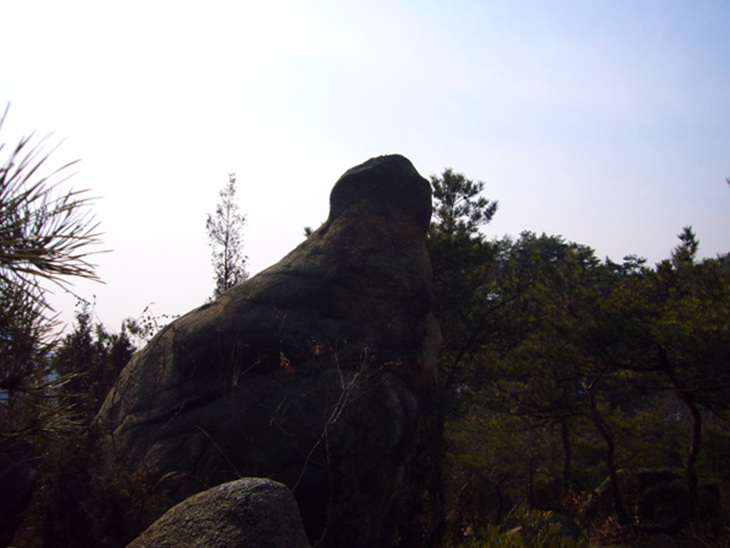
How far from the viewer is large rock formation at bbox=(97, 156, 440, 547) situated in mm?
6762

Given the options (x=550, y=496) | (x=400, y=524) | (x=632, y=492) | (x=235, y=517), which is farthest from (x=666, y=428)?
(x=235, y=517)

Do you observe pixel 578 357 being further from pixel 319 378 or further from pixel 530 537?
pixel 530 537

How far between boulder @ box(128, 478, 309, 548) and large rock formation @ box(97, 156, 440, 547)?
205 cm

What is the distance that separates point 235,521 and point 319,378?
156 inches

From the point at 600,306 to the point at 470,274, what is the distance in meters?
2.67

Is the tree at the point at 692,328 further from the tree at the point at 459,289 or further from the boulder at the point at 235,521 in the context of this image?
the boulder at the point at 235,521

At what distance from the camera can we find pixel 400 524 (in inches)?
311

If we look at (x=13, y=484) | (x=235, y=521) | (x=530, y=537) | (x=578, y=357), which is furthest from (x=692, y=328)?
(x=13, y=484)

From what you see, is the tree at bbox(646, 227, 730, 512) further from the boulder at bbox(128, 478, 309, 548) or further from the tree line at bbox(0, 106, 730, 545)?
the boulder at bbox(128, 478, 309, 548)

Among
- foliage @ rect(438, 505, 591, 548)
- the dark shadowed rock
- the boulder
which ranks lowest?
foliage @ rect(438, 505, 591, 548)

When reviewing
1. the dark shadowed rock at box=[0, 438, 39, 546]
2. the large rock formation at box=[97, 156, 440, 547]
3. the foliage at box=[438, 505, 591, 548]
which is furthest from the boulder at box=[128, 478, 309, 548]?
the large rock formation at box=[97, 156, 440, 547]

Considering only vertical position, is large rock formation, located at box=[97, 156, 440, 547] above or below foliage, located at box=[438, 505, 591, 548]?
above

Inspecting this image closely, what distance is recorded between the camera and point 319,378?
7.57 metres

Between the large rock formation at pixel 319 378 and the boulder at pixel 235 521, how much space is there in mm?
2048
